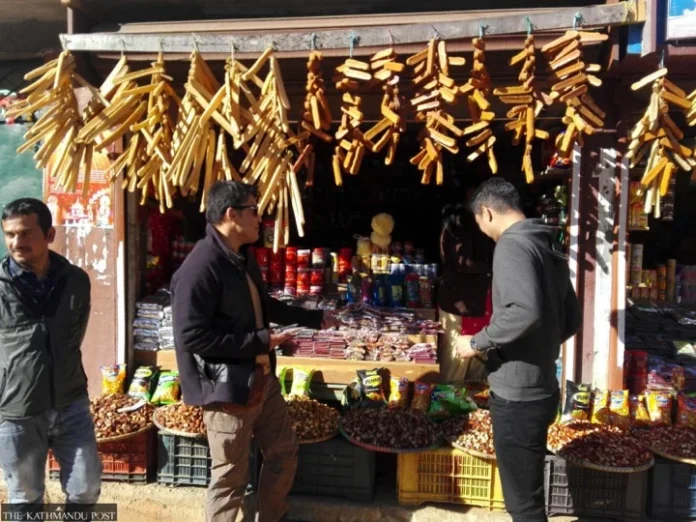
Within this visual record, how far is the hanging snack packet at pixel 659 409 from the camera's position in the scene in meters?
3.54

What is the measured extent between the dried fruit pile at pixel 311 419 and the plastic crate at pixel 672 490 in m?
1.79

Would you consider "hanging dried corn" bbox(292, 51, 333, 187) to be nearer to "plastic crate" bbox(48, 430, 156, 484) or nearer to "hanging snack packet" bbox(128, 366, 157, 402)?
"hanging snack packet" bbox(128, 366, 157, 402)

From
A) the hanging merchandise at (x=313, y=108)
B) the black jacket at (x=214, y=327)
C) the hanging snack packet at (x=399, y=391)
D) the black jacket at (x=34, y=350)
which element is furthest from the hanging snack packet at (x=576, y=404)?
the black jacket at (x=34, y=350)

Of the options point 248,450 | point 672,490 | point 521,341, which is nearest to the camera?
point 521,341

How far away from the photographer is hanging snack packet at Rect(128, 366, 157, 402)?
3898mm

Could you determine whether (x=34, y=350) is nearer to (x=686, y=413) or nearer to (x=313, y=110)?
(x=313, y=110)

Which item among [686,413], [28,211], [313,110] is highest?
[313,110]

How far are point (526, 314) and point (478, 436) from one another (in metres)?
1.31

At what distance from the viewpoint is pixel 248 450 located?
108 inches

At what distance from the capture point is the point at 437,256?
238 inches

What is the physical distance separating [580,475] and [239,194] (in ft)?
7.80

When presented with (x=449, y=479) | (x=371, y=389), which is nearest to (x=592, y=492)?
(x=449, y=479)

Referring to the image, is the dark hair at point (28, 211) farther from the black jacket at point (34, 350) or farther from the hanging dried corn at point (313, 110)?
the hanging dried corn at point (313, 110)

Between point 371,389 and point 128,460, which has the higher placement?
point 371,389
